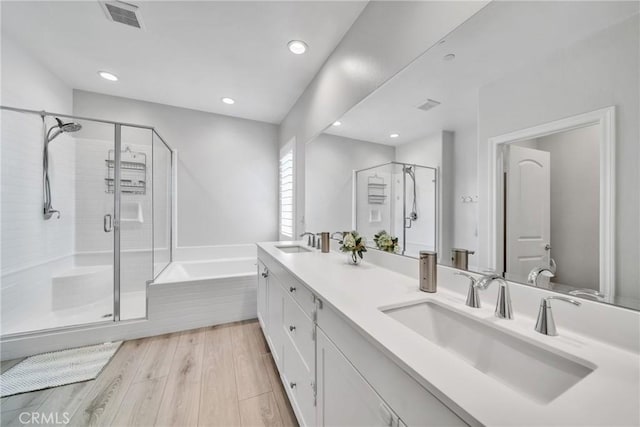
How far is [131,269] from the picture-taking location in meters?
2.66

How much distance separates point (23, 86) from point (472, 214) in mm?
3670

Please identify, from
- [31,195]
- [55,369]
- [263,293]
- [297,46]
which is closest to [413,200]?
[263,293]

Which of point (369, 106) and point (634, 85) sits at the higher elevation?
point (369, 106)

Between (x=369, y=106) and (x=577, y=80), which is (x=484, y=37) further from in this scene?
(x=369, y=106)

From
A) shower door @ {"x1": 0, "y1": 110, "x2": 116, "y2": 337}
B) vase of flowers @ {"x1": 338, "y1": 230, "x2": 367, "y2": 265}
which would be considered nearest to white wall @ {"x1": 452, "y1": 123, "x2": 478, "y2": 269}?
vase of flowers @ {"x1": 338, "y1": 230, "x2": 367, "y2": 265}

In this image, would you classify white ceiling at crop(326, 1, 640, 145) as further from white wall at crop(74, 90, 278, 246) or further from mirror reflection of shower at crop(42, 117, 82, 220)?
mirror reflection of shower at crop(42, 117, 82, 220)

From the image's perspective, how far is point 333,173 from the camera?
2.04 metres

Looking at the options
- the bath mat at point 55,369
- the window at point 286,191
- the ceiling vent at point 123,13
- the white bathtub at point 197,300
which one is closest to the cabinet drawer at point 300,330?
the white bathtub at point 197,300

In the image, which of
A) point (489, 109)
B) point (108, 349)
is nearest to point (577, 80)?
point (489, 109)

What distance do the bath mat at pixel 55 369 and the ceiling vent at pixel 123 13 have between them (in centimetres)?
257

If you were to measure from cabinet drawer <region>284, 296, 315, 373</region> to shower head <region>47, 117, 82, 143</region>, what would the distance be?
298 centimetres

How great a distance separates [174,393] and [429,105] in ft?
7.53

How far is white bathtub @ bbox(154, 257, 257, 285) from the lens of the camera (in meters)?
2.88

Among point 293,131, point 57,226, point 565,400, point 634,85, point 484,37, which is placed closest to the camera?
point 565,400
